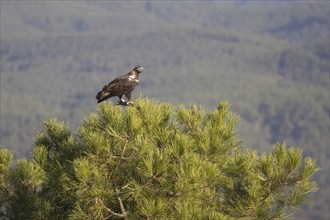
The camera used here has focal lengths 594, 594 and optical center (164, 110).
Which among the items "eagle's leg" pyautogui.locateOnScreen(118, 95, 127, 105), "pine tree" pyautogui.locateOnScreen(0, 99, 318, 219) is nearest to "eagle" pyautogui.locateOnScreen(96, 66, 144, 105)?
"eagle's leg" pyautogui.locateOnScreen(118, 95, 127, 105)

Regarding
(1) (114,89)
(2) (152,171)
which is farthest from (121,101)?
(2) (152,171)

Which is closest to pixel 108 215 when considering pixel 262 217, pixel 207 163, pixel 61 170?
pixel 61 170

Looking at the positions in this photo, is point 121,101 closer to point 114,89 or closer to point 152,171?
point 114,89

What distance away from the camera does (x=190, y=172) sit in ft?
38.7

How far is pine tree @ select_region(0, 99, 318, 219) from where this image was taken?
1206 cm

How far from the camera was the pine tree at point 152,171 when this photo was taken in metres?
12.1

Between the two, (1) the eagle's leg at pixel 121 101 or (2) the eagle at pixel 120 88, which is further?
(2) the eagle at pixel 120 88

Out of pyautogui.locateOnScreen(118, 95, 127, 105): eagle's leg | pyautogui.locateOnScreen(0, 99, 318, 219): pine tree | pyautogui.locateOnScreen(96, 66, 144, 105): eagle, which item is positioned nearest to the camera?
pyautogui.locateOnScreen(0, 99, 318, 219): pine tree

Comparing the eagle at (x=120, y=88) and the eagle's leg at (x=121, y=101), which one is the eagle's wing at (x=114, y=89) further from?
the eagle's leg at (x=121, y=101)

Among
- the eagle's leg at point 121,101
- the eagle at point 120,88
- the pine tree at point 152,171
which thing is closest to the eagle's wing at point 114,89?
the eagle at point 120,88

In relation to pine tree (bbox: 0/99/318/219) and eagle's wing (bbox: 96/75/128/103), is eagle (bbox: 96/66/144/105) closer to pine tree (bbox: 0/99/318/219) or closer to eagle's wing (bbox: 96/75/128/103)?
eagle's wing (bbox: 96/75/128/103)

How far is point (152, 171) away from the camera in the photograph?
39.4 ft

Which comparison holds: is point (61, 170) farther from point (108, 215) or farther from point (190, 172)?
point (190, 172)

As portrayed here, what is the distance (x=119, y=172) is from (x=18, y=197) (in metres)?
2.68
